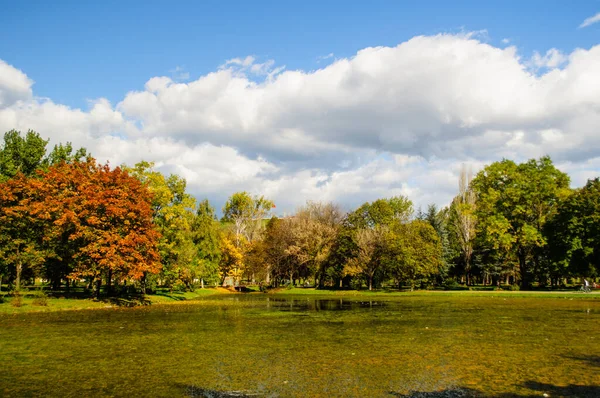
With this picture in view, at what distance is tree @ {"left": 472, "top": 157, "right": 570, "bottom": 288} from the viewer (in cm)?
7338

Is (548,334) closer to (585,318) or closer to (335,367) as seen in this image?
(585,318)

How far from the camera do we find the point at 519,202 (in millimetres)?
76312

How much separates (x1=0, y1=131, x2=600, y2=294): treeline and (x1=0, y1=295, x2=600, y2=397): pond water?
66.0 ft

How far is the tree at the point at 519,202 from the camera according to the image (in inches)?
2889

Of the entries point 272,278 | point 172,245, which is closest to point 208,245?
point 172,245

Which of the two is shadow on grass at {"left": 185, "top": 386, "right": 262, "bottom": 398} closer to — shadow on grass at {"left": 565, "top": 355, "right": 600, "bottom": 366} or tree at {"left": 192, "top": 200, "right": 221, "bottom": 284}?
shadow on grass at {"left": 565, "top": 355, "right": 600, "bottom": 366}

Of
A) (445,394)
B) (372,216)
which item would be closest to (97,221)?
(445,394)

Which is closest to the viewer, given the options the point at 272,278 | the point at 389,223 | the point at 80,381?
the point at 80,381

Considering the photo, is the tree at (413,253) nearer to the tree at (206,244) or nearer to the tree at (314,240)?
the tree at (314,240)

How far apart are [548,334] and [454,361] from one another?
1008 centimetres

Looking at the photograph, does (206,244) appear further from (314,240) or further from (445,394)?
(445,394)

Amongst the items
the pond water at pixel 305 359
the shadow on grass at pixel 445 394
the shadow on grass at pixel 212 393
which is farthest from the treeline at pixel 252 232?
the shadow on grass at pixel 445 394

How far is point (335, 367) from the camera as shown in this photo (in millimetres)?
15891

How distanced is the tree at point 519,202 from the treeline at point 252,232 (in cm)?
22
